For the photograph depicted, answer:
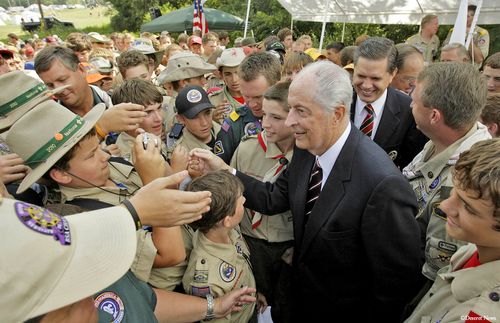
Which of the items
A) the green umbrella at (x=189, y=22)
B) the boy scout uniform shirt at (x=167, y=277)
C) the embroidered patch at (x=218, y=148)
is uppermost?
the embroidered patch at (x=218, y=148)

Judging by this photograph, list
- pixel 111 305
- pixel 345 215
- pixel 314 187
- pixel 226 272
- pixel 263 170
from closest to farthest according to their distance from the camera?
pixel 111 305 < pixel 345 215 < pixel 226 272 < pixel 314 187 < pixel 263 170

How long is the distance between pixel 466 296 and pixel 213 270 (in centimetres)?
138

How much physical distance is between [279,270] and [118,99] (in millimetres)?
2292

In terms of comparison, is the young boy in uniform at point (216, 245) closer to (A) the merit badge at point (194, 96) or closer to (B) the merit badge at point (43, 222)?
(B) the merit badge at point (43, 222)

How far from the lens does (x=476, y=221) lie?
1.41 m

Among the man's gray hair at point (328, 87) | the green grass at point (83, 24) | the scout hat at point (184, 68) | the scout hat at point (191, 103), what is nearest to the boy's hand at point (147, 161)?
the man's gray hair at point (328, 87)

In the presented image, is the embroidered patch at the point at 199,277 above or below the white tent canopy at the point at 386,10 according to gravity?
below

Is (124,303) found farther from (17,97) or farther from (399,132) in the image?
(399,132)

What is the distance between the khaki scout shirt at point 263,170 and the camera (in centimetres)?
279

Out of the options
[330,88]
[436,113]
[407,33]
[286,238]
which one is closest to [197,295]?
[286,238]

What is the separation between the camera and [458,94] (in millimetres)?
2154

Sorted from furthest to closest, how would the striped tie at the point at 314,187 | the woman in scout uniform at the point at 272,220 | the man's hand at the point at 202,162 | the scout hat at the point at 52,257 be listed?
the woman in scout uniform at the point at 272,220 → the man's hand at the point at 202,162 → the striped tie at the point at 314,187 → the scout hat at the point at 52,257

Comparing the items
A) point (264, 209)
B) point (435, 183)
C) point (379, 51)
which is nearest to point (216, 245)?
point (264, 209)

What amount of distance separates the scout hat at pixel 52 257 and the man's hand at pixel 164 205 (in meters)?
0.35
